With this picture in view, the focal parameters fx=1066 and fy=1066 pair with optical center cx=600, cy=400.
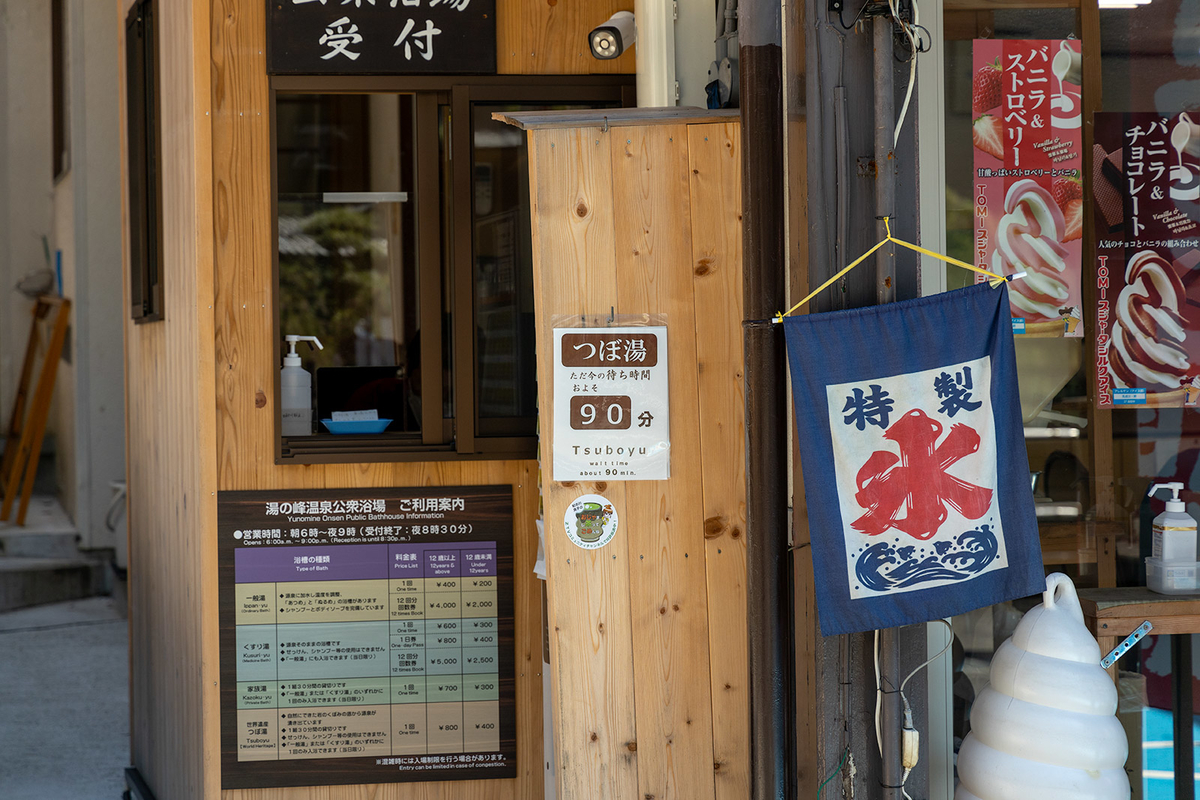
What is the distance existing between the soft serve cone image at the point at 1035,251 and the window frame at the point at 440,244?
1419mm

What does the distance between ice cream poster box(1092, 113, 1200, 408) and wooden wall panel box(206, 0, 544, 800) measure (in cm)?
229

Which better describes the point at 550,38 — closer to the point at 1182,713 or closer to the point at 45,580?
the point at 1182,713

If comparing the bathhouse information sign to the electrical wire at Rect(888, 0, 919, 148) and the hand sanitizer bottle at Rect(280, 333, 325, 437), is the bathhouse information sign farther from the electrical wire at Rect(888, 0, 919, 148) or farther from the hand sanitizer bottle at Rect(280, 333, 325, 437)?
the electrical wire at Rect(888, 0, 919, 148)

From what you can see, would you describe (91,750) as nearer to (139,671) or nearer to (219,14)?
(139,671)

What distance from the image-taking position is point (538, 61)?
3918mm

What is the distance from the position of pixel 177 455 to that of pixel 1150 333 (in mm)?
3521

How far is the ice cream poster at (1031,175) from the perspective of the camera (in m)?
3.39

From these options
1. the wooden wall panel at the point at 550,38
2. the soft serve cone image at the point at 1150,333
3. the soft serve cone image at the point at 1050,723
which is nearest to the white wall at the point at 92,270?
the wooden wall panel at the point at 550,38

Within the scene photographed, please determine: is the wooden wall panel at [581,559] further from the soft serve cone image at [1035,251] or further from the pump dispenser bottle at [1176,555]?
the pump dispenser bottle at [1176,555]

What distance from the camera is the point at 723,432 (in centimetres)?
335

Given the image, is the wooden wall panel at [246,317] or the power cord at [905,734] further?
the wooden wall panel at [246,317]

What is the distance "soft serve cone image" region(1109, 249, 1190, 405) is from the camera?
3.40 metres

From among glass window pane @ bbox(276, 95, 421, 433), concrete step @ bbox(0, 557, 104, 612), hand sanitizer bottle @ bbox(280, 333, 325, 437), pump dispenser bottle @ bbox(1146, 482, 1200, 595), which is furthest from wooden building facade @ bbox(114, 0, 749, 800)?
glass window pane @ bbox(276, 95, 421, 433)

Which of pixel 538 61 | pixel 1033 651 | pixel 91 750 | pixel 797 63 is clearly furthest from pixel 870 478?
pixel 91 750
